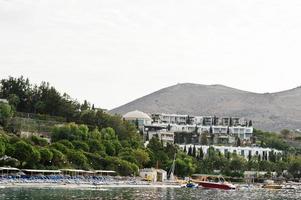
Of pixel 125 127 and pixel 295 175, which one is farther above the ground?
pixel 125 127

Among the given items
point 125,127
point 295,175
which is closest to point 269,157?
point 295,175

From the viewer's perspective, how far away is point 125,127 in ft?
388

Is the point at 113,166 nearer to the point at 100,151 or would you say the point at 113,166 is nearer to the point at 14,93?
the point at 100,151

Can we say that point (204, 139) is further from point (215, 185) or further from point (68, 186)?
point (68, 186)

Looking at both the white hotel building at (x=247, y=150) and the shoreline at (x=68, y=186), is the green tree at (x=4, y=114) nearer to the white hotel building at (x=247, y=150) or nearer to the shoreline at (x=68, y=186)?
the shoreline at (x=68, y=186)

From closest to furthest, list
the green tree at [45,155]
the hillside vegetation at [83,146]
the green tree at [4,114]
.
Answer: the green tree at [45,155]
the hillside vegetation at [83,146]
the green tree at [4,114]

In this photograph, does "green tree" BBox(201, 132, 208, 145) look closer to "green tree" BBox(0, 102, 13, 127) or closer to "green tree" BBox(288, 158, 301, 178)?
"green tree" BBox(288, 158, 301, 178)

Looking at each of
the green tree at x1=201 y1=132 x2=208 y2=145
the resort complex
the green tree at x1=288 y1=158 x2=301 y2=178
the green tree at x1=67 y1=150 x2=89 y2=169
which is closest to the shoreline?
the green tree at x1=67 y1=150 x2=89 y2=169

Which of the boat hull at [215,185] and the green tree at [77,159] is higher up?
the green tree at [77,159]

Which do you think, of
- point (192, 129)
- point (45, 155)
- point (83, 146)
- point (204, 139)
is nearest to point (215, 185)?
point (83, 146)

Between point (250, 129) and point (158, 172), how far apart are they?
73.2 m

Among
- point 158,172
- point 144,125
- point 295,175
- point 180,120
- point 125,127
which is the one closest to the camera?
point 158,172

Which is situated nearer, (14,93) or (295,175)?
(14,93)

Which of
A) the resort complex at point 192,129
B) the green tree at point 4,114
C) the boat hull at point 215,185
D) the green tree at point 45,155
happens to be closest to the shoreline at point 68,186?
the green tree at point 45,155
